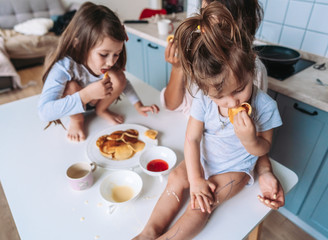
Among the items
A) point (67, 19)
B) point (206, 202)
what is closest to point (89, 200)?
point (206, 202)

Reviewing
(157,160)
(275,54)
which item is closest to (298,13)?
(275,54)

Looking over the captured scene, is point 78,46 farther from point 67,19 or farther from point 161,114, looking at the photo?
point 67,19

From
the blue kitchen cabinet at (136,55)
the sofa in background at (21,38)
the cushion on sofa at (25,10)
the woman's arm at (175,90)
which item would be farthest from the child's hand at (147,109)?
the cushion on sofa at (25,10)

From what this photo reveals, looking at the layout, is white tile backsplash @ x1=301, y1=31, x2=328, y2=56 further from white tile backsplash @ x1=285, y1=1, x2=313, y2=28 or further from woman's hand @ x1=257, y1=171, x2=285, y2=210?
woman's hand @ x1=257, y1=171, x2=285, y2=210

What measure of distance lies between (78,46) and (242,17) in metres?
0.69

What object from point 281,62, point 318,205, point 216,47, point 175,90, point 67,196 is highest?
point 216,47

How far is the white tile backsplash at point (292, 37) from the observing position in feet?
5.12

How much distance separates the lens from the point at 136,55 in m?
2.39

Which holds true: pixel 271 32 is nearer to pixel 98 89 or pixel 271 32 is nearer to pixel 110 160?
pixel 98 89

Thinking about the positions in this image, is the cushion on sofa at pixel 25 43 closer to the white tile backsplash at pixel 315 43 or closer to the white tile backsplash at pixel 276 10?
the white tile backsplash at pixel 276 10

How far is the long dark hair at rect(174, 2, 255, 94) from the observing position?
0.64 metres

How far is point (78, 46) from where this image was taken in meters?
1.08

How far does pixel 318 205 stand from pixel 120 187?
45.6 inches

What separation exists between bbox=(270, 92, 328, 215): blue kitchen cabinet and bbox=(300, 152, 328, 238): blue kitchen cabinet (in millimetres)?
23
